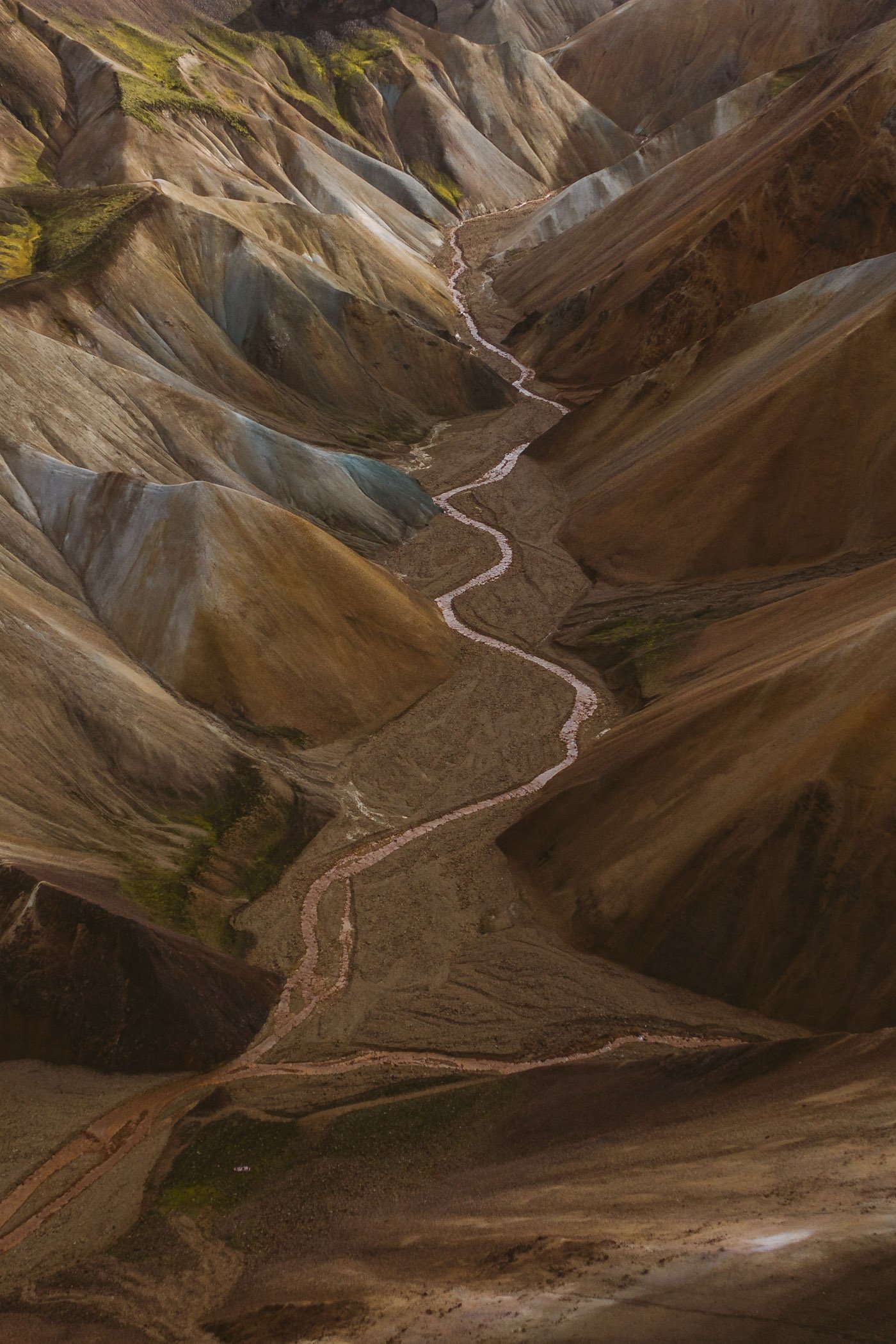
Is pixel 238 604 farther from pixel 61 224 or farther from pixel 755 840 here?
pixel 61 224

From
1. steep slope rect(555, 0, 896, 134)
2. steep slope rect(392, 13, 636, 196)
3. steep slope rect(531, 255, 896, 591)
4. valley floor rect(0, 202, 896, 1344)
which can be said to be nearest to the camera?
valley floor rect(0, 202, 896, 1344)

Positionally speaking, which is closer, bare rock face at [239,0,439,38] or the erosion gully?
the erosion gully

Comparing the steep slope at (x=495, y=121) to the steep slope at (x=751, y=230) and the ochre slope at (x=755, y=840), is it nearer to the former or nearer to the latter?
the steep slope at (x=751, y=230)

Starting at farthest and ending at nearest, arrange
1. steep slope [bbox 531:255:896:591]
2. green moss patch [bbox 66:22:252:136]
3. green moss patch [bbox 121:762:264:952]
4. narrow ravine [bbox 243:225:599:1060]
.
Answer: green moss patch [bbox 66:22:252:136] < steep slope [bbox 531:255:896:591] < green moss patch [bbox 121:762:264:952] < narrow ravine [bbox 243:225:599:1060]

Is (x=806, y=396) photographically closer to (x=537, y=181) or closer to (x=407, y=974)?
(x=407, y=974)

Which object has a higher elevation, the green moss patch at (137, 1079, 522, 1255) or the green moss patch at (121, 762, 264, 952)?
the green moss patch at (121, 762, 264, 952)

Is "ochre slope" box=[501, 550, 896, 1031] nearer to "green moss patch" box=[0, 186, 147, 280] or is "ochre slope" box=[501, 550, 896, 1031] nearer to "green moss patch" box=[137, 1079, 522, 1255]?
"green moss patch" box=[137, 1079, 522, 1255]

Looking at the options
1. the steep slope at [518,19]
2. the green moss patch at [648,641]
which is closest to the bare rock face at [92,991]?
the green moss patch at [648,641]

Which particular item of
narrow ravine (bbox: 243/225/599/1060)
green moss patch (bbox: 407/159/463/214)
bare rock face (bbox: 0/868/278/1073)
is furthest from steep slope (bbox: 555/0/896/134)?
bare rock face (bbox: 0/868/278/1073)

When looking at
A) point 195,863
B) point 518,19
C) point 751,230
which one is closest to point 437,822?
point 195,863
